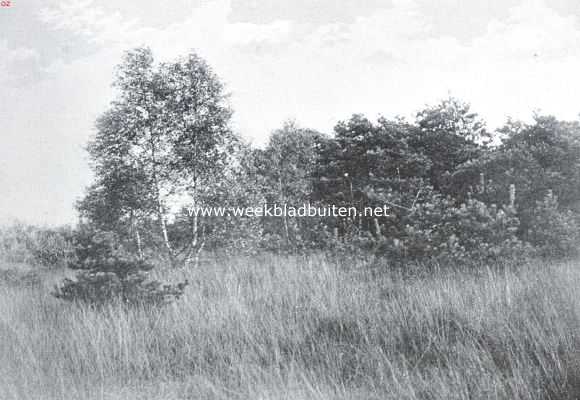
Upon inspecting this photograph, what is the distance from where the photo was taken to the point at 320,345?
14.0 ft

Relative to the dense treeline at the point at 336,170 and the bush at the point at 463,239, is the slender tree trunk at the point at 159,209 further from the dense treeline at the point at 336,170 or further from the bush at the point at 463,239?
the bush at the point at 463,239

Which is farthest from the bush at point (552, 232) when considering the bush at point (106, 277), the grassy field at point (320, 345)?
the bush at point (106, 277)

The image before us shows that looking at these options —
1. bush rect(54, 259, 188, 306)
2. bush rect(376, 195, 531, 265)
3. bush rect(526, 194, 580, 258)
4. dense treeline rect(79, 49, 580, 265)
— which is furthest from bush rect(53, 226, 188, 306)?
bush rect(526, 194, 580, 258)

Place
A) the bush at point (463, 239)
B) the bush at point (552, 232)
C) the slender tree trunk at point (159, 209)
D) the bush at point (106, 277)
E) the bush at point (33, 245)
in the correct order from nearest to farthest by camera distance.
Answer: the bush at point (106, 277) < the bush at point (463, 239) < the bush at point (552, 232) < the slender tree trunk at point (159, 209) < the bush at point (33, 245)

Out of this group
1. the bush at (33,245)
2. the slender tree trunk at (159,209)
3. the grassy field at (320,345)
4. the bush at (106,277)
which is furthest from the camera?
the bush at (33,245)

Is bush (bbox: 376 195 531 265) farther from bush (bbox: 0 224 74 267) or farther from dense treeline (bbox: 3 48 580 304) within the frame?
bush (bbox: 0 224 74 267)

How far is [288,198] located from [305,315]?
13131 millimetres

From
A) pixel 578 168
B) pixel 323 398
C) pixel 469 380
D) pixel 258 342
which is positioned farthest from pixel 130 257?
pixel 578 168

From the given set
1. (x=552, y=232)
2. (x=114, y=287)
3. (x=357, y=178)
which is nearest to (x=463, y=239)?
(x=552, y=232)

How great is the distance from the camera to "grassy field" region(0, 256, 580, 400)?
3338mm

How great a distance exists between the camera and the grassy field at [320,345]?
Answer: 334 centimetres

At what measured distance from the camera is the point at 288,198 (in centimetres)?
1834

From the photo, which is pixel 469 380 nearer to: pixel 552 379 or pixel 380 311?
pixel 552 379

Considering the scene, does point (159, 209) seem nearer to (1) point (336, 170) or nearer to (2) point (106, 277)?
(2) point (106, 277)
